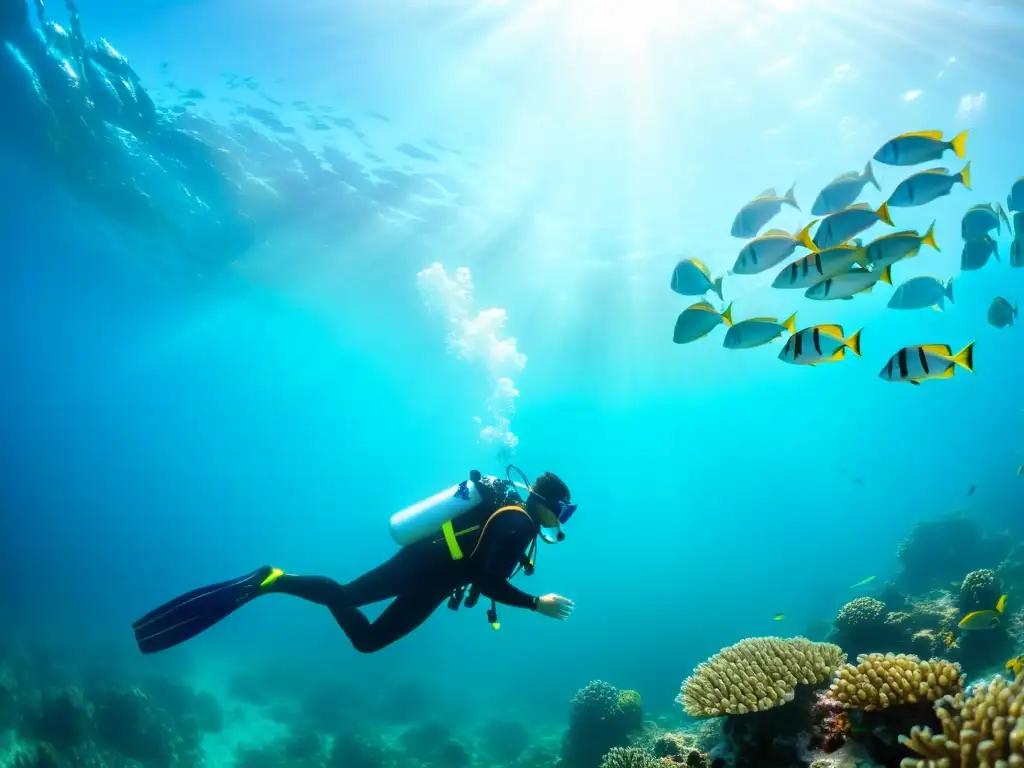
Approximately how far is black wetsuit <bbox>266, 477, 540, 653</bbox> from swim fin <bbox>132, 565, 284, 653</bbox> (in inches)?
13.8

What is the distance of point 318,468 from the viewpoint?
115 meters

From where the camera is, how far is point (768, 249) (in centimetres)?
397

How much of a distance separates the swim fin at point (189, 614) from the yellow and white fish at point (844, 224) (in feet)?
21.1

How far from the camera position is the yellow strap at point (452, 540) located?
525 centimetres

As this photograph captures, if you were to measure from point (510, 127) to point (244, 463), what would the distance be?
419ft

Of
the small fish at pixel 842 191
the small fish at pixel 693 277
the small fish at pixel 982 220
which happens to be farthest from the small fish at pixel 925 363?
the small fish at pixel 982 220

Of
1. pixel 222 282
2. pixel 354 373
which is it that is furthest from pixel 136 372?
pixel 222 282

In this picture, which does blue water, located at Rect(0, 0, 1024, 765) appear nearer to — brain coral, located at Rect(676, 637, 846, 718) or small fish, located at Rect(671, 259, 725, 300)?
small fish, located at Rect(671, 259, 725, 300)

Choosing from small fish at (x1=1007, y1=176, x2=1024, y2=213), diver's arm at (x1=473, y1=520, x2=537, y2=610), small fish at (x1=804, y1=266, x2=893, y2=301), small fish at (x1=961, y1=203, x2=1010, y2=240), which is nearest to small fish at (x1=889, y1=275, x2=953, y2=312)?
small fish at (x1=961, y1=203, x2=1010, y2=240)

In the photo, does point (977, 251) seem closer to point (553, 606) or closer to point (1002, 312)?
point (1002, 312)

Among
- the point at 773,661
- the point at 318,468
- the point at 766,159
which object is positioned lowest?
the point at 773,661

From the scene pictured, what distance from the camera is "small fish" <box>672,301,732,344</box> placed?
155 inches

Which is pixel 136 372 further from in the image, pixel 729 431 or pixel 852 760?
pixel 729 431

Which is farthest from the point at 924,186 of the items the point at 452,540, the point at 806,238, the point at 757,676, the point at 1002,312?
the point at 452,540
